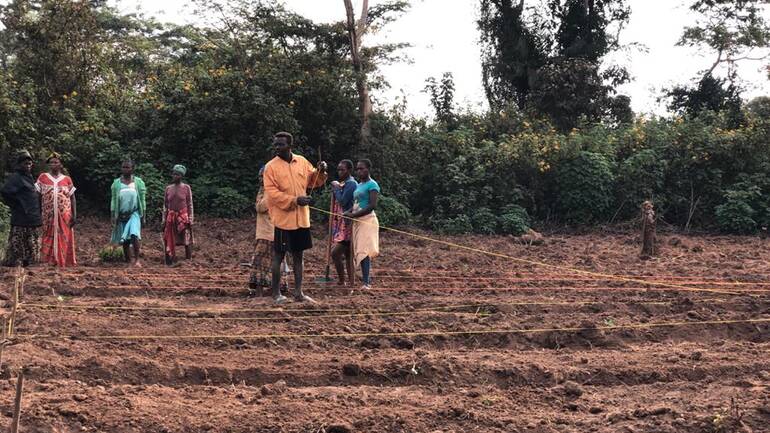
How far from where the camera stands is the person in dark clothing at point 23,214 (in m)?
10.0

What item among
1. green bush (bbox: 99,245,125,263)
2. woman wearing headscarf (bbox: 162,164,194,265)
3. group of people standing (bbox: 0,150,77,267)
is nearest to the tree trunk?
woman wearing headscarf (bbox: 162,164,194,265)

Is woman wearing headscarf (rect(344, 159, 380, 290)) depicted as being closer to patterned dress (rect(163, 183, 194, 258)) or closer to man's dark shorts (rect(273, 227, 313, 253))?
man's dark shorts (rect(273, 227, 313, 253))

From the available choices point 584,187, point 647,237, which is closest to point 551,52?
point 584,187

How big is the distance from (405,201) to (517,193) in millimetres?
2438

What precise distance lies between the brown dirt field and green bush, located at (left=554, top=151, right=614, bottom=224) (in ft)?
25.3

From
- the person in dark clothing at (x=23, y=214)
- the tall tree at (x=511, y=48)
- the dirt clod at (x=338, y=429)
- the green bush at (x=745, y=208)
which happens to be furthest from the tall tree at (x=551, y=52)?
the dirt clod at (x=338, y=429)

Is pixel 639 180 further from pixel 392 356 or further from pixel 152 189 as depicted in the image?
pixel 392 356

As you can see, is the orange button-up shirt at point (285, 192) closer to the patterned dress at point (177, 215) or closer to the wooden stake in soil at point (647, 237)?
the patterned dress at point (177, 215)

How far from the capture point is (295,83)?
1669 centimetres

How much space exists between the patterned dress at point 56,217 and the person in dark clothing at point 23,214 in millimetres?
174

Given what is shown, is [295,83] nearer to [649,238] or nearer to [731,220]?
[649,238]

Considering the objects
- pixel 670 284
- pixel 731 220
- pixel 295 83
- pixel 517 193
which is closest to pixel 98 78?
pixel 295 83

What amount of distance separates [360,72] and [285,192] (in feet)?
32.2

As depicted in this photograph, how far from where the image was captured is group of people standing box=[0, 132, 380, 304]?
7.79 metres
